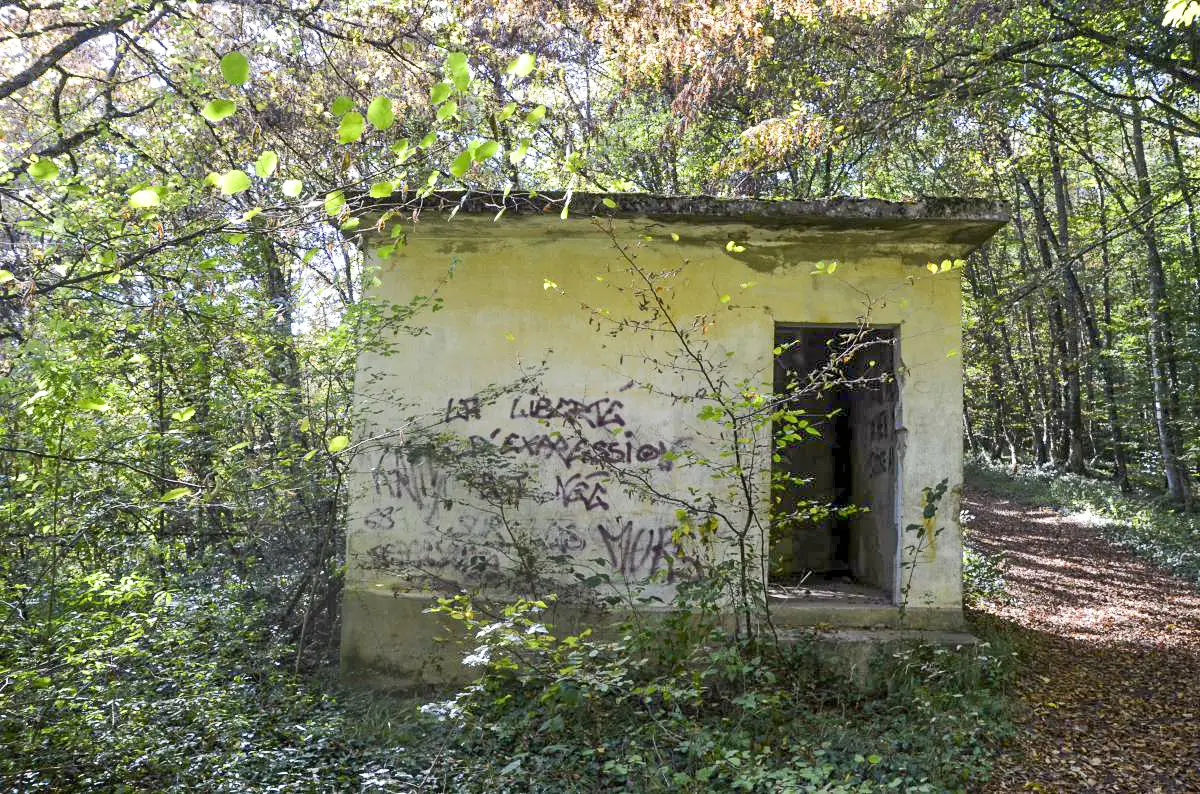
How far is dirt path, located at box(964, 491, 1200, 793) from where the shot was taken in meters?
4.91

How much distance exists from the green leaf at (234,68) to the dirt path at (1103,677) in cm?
496

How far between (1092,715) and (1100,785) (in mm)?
1152

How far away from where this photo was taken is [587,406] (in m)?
6.36

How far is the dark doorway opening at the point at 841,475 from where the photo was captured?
668cm

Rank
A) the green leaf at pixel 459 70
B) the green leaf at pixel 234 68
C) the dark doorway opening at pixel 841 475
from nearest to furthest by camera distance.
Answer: the green leaf at pixel 234 68, the green leaf at pixel 459 70, the dark doorway opening at pixel 841 475

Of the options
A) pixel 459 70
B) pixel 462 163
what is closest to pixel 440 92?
pixel 459 70

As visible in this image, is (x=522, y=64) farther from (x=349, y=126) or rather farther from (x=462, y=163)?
(x=349, y=126)

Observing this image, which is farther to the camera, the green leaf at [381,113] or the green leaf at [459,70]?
the green leaf at [459,70]

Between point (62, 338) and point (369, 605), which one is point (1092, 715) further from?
point (62, 338)

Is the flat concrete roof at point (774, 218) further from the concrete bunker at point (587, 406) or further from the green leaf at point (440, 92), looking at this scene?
the green leaf at point (440, 92)

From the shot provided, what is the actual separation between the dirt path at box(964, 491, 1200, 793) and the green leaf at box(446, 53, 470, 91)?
14.9 ft

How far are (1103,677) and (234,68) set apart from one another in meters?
7.30

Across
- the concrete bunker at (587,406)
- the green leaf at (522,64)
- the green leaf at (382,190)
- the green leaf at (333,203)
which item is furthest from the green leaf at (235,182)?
the concrete bunker at (587,406)

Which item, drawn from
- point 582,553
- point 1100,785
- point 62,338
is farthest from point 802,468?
point 62,338
